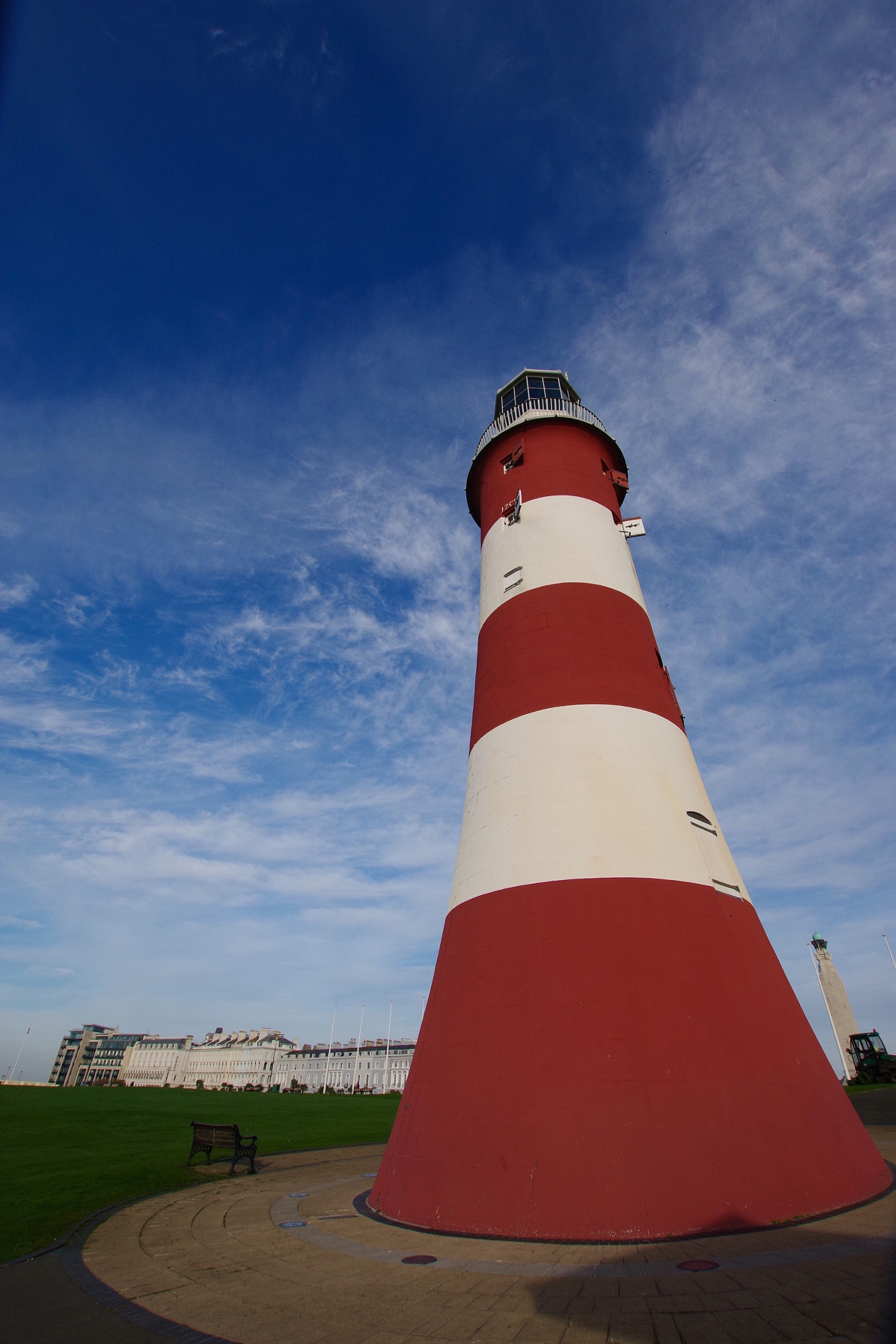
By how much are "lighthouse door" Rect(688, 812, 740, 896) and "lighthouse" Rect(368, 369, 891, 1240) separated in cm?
4

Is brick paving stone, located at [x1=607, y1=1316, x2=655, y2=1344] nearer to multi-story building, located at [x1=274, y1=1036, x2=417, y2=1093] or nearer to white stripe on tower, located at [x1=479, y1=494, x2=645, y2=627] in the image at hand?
white stripe on tower, located at [x1=479, y1=494, x2=645, y2=627]

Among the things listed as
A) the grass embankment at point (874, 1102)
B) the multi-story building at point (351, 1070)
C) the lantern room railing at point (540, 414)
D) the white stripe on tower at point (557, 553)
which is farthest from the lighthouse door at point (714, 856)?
the multi-story building at point (351, 1070)

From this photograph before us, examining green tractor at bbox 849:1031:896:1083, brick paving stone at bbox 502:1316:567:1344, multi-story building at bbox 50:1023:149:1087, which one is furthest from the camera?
multi-story building at bbox 50:1023:149:1087

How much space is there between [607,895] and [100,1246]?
270 inches

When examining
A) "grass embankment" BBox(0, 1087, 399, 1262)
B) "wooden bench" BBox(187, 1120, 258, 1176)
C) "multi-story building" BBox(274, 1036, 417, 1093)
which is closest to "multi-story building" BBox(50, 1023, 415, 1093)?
"multi-story building" BBox(274, 1036, 417, 1093)

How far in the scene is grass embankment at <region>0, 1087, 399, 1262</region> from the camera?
27.7ft

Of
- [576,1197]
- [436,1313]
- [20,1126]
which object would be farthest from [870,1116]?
[20,1126]

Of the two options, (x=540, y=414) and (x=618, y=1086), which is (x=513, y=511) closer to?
(x=540, y=414)

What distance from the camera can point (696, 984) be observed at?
25.4 feet

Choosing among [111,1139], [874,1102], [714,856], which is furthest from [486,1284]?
[874,1102]

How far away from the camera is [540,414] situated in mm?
14023

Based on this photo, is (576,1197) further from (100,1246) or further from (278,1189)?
(278,1189)

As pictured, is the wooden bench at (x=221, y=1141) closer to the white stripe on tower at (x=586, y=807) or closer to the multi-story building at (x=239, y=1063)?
the white stripe on tower at (x=586, y=807)

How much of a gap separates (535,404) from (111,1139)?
20232mm
